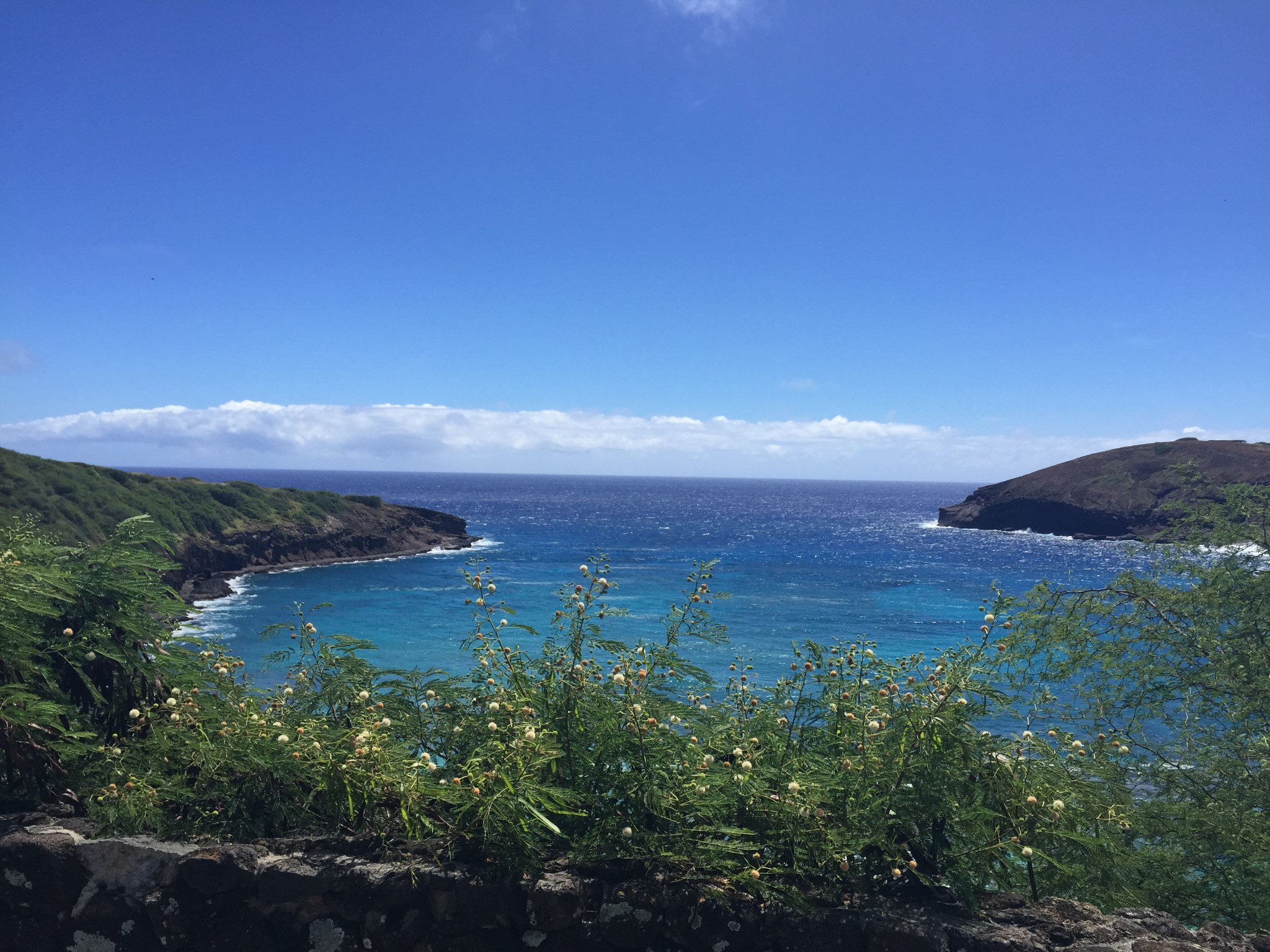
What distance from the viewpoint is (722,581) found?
54.4m

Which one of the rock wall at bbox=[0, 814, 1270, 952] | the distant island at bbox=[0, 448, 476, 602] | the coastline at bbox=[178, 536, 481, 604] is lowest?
the coastline at bbox=[178, 536, 481, 604]

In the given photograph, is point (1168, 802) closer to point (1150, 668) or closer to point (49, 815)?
point (1150, 668)

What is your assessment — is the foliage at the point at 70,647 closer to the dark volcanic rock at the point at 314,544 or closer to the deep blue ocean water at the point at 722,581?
the deep blue ocean water at the point at 722,581

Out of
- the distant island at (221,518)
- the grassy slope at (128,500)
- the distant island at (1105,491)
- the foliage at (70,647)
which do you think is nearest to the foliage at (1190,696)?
the foliage at (70,647)

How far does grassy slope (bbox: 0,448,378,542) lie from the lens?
146ft

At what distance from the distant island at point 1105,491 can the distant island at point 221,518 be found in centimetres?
7243

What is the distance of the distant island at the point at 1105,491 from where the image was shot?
3292 inches

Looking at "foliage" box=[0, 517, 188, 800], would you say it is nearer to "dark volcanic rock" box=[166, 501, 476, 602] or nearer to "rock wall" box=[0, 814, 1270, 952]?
"rock wall" box=[0, 814, 1270, 952]

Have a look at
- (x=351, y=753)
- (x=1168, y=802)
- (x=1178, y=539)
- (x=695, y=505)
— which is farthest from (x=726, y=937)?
(x=695, y=505)

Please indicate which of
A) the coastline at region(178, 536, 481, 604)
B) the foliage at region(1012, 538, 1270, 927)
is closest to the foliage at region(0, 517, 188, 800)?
the foliage at region(1012, 538, 1270, 927)

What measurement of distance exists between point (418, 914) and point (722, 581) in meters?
51.8

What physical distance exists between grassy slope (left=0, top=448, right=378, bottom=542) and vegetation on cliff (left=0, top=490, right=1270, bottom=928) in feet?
122

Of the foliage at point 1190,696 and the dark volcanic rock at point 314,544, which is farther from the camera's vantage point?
the dark volcanic rock at point 314,544

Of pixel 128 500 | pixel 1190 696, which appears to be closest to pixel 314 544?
pixel 128 500
